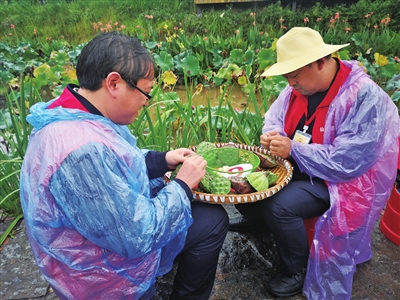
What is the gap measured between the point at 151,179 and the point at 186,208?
47 cm

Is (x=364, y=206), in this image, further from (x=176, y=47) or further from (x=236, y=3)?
(x=236, y=3)

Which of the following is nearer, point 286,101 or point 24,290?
point 24,290

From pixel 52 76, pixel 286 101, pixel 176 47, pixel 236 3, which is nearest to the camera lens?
pixel 286 101

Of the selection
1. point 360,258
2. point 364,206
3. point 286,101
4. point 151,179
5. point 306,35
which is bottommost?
point 360,258

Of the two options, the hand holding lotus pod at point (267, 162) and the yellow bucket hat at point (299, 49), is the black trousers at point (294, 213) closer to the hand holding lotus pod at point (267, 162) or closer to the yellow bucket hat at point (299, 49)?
the hand holding lotus pod at point (267, 162)

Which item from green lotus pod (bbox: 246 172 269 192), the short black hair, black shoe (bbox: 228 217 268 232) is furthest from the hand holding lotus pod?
the short black hair

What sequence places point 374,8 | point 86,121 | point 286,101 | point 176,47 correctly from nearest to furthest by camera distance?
point 86,121 < point 286,101 < point 176,47 < point 374,8

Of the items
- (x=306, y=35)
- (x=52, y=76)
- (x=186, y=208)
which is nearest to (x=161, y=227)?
(x=186, y=208)

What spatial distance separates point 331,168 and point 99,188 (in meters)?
0.99

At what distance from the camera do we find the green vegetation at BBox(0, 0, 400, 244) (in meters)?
2.27

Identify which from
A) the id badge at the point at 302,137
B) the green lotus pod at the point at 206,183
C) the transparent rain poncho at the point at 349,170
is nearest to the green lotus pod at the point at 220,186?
the green lotus pod at the point at 206,183

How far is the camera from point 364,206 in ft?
4.97

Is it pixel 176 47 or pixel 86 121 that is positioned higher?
pixel 86 121

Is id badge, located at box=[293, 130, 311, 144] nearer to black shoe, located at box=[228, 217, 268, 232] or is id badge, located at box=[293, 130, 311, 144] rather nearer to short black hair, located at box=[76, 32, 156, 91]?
black shoe, located at box=[228, 217, 268, 232]
